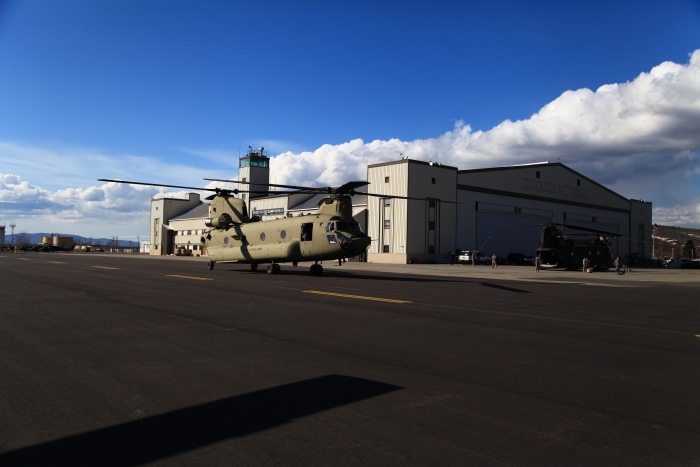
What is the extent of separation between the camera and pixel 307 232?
25.4 meters

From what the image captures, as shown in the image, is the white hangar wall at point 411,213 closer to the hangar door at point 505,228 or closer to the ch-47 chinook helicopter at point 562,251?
the hangar door at point 505,228

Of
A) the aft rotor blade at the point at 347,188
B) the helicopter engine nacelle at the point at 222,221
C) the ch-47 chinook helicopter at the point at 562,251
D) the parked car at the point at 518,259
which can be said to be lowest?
the parked car at the point at 518,259

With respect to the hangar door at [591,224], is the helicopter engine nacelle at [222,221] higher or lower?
lower

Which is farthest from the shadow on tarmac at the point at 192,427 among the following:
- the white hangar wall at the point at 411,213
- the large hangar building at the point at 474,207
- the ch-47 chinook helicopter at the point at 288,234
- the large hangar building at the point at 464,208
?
the white hangar wall at the point at 411,213

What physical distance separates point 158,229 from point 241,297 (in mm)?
79730

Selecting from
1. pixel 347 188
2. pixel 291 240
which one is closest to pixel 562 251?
pixel 347 188

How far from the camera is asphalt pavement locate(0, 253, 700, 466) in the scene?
413 centimetres

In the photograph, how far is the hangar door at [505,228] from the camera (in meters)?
58.8

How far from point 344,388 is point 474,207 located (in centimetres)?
5419

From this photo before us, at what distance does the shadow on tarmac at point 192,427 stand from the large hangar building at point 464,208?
36309 millimetres

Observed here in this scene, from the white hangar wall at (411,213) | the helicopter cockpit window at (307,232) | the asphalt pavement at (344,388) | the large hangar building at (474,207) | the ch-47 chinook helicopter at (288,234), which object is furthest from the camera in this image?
the large hangar building at (474,207)

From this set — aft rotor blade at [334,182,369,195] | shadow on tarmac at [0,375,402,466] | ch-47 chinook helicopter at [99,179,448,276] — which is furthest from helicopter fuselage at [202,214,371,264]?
shadow on tarmac at [0,375,402,466]

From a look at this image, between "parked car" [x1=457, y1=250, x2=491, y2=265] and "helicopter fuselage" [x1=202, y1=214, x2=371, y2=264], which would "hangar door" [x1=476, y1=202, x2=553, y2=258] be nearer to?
"parked car" [x1=457, y1=250, x2=491, y2=265]

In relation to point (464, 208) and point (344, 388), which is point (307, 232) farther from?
point (464, 208)
